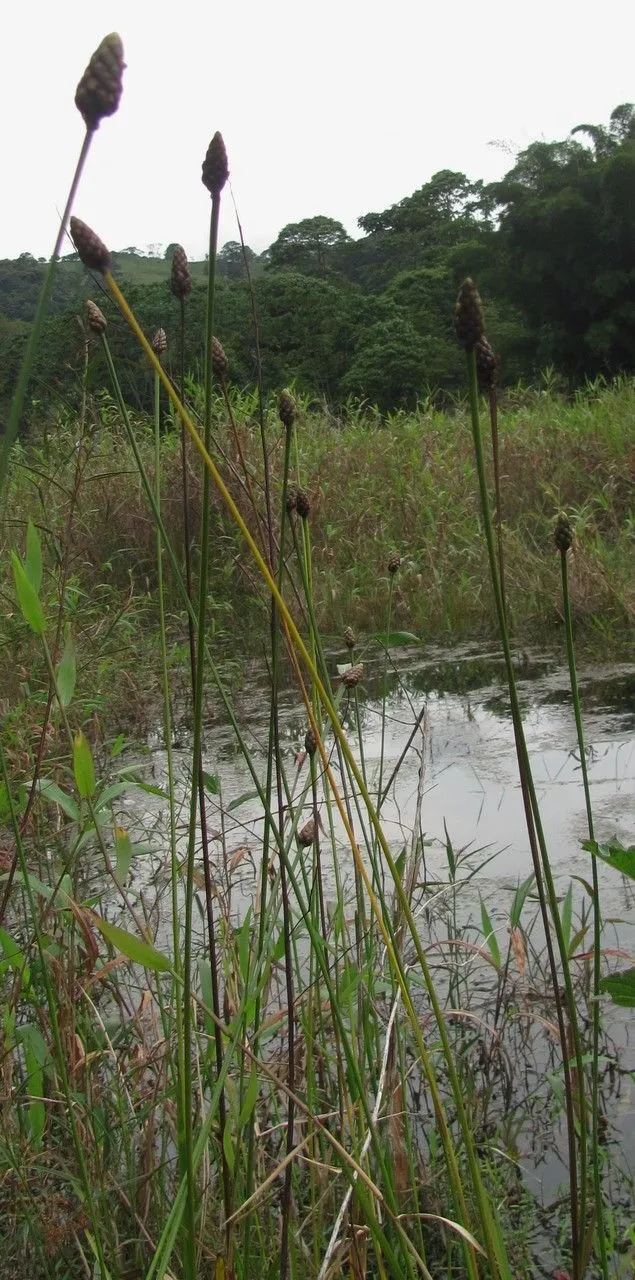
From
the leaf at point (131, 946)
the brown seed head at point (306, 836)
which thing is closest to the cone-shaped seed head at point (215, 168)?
the leaf at point (131, 946)

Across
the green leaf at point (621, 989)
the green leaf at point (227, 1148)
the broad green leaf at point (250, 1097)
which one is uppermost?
the green leaf at point (621, 989)

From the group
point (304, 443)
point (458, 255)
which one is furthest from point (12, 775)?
point (458, 255)

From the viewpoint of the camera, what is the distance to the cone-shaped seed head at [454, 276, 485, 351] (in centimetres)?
53

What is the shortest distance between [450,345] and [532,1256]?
23.0 meters

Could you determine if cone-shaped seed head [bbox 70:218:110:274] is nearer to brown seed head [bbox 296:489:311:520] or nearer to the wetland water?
brown seed head [bbox 296:489:311:520]

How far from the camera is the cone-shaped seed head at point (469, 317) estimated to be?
1.74ft

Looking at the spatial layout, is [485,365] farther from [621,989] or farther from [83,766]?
[83,766]

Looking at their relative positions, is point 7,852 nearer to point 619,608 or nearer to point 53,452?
point 619,608

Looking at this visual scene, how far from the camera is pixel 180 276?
80 cm

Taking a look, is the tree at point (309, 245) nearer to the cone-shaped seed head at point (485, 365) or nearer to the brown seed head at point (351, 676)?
the brown seed head at point (351, 676)

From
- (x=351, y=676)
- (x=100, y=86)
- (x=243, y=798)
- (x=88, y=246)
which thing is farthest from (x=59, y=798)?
(x=100, y=86)

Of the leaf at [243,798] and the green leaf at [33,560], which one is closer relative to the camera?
the green leaf at [33,560]

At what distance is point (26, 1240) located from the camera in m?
1.11

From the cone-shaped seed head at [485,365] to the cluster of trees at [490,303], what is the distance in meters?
8.95
